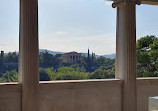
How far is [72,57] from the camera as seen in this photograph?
5539 mm

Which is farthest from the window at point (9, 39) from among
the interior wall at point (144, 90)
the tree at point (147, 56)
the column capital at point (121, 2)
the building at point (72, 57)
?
the tree at point (147, 56)

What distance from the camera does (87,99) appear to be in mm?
5508

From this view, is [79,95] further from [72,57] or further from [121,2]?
[121,2]

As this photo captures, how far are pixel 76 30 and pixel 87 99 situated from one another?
70.8 inches

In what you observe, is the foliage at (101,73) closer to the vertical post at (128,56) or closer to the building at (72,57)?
the vertical post at (128,56)

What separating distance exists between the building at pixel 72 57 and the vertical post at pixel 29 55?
33.4 inches

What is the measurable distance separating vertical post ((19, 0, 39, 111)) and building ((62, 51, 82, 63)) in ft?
2.79

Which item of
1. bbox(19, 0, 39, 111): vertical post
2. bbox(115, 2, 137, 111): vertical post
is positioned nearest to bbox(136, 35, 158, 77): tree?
bbox(115, 2, 137, 111): vertical post

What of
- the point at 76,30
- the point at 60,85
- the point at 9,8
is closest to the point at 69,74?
the point at 60,85

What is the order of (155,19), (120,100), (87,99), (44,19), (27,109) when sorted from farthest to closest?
1. (155,19)
2. (120,100)
3. (87,99)
4. (44,19)
5. (27,109)

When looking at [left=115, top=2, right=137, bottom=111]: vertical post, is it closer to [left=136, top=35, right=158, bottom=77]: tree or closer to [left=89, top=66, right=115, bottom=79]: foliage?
[left=89, top=66, right=115, bottom=79]: foliage

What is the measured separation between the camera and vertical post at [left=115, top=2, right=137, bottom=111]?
232 inches

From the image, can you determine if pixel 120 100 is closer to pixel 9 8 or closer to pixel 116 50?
pixel 116 50

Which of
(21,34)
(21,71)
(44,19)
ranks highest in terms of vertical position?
(44,19)
